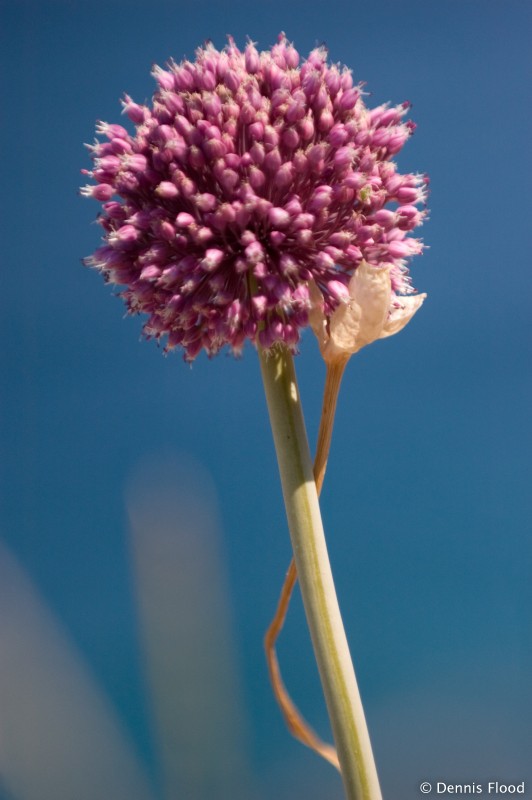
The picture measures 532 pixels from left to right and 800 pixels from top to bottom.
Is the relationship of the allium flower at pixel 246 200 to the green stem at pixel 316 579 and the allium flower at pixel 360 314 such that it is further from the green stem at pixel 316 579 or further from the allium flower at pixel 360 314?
the green stem at pixel 316 579

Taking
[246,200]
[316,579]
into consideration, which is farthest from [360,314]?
[316,579]

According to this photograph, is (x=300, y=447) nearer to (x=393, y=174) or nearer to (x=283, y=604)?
(x=283, y=604)

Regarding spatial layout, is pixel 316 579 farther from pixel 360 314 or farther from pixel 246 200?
pixel 246 200

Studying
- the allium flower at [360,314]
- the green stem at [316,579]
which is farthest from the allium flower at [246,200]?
the green stem at [316,579]

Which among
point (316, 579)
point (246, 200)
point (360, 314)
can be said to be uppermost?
point (246, 200)

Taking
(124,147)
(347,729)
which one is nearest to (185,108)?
(124,147)

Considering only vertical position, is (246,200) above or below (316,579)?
above

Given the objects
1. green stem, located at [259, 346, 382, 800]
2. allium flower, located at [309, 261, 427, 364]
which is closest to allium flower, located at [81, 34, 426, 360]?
allium flower, located at [309, 261, 427, 364]
